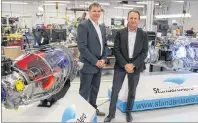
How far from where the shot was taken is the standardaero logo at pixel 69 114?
2.13 meters

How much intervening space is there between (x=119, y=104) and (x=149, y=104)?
0.50m

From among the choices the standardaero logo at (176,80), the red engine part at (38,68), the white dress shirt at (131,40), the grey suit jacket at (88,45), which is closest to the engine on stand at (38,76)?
the red engine part at (38,68)

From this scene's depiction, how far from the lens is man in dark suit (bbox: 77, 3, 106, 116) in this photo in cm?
290

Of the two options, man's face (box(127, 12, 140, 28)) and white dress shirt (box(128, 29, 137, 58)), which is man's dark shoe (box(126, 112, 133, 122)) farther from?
man's face (box(127, 12, 140, 28))

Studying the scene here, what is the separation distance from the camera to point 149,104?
3.72 metres

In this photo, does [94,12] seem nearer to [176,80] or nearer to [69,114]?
[69,114]

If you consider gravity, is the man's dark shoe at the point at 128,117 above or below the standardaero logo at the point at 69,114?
below

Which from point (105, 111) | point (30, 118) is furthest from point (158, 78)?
point (30, 118)

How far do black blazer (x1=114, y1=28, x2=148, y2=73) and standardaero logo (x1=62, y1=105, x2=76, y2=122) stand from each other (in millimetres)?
1019

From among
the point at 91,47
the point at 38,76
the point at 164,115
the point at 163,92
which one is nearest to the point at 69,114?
the point at 38,76

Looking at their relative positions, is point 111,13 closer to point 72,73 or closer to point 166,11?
point 166,11

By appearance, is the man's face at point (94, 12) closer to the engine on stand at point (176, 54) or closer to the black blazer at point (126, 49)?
the black blazer at point (126, 49)

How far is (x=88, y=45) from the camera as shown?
297cm

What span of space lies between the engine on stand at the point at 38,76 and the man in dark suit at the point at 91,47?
361 mm
